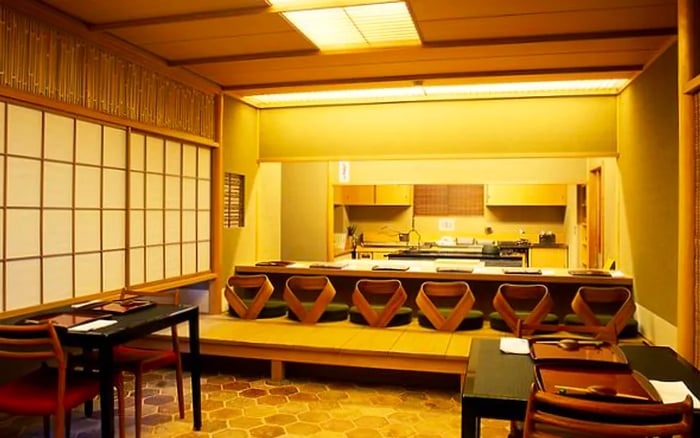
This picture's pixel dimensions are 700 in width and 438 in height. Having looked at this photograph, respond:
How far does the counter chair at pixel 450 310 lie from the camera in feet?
15.7

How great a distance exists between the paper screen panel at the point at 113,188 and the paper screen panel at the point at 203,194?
1.14 metres

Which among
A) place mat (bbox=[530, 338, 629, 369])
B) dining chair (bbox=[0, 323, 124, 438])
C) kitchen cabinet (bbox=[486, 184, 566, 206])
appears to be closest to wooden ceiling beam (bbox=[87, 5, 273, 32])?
dining chair (bbox=[0, 323, 124, 438])

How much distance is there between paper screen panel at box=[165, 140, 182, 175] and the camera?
4941mm

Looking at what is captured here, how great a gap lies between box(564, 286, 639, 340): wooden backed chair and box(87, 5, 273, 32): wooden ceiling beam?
3.21 m

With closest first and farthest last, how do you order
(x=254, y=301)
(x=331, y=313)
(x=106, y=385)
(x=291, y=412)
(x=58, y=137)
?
(x=106, y=385) → (x=58, y=137) → (x=291, y=412) → (x=331, y=313) → (x=254, y=301)

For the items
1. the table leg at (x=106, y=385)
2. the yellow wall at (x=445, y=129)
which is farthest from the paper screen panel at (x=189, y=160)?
the table leg at (x=106, y=385)

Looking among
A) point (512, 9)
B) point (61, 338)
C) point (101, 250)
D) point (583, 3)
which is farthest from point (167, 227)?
point (583, 3)

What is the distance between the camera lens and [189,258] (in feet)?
17.4

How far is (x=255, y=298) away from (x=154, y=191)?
4.52 feet

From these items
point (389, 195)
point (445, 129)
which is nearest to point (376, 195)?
point (389, 195)

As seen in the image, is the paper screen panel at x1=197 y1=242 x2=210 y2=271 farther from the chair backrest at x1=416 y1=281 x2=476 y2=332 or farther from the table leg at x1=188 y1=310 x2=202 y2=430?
the chair backrest at x1=416 y1=281 x2=476 y2=332

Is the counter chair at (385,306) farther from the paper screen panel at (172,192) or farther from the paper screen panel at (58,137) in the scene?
the paper screen panel at (58,137)

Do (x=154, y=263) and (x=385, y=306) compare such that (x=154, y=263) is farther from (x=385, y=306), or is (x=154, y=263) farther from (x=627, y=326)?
(x=627, y=326)

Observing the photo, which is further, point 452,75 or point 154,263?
point 452,75
